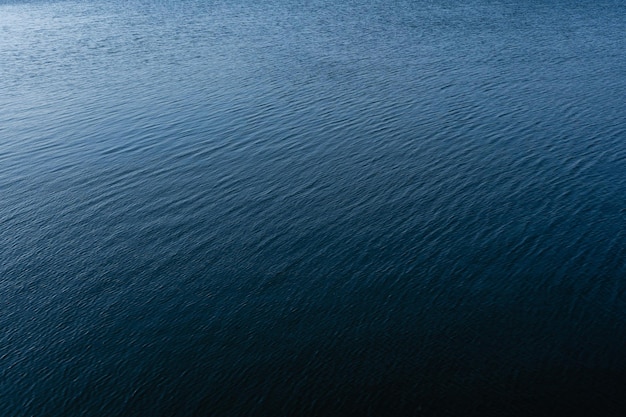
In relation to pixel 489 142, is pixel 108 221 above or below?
below

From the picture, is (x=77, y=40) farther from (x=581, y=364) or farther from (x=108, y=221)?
(x=581, y=364)

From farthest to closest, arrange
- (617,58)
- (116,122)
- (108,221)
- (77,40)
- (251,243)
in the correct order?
1. (77,40)
2. (617,58)
3. (116,122)
4. (108,221)
5. (251,243)

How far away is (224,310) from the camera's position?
28.4m

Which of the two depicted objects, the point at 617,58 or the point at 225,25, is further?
the point at 225,25

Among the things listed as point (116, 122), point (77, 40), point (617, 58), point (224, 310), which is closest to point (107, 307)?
point (224, 310)

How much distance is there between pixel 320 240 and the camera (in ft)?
109

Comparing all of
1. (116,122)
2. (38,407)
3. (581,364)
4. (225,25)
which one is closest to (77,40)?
(225,25)

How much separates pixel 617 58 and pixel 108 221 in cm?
6157

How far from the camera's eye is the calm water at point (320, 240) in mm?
24062

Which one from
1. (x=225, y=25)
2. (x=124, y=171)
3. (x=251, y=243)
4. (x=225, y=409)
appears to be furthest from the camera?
(x=225, y=25)

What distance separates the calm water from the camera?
2406cm

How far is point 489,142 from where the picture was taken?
45.8m

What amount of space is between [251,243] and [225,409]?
12.2 meters

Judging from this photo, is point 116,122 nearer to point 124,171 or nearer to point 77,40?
point 124,171
